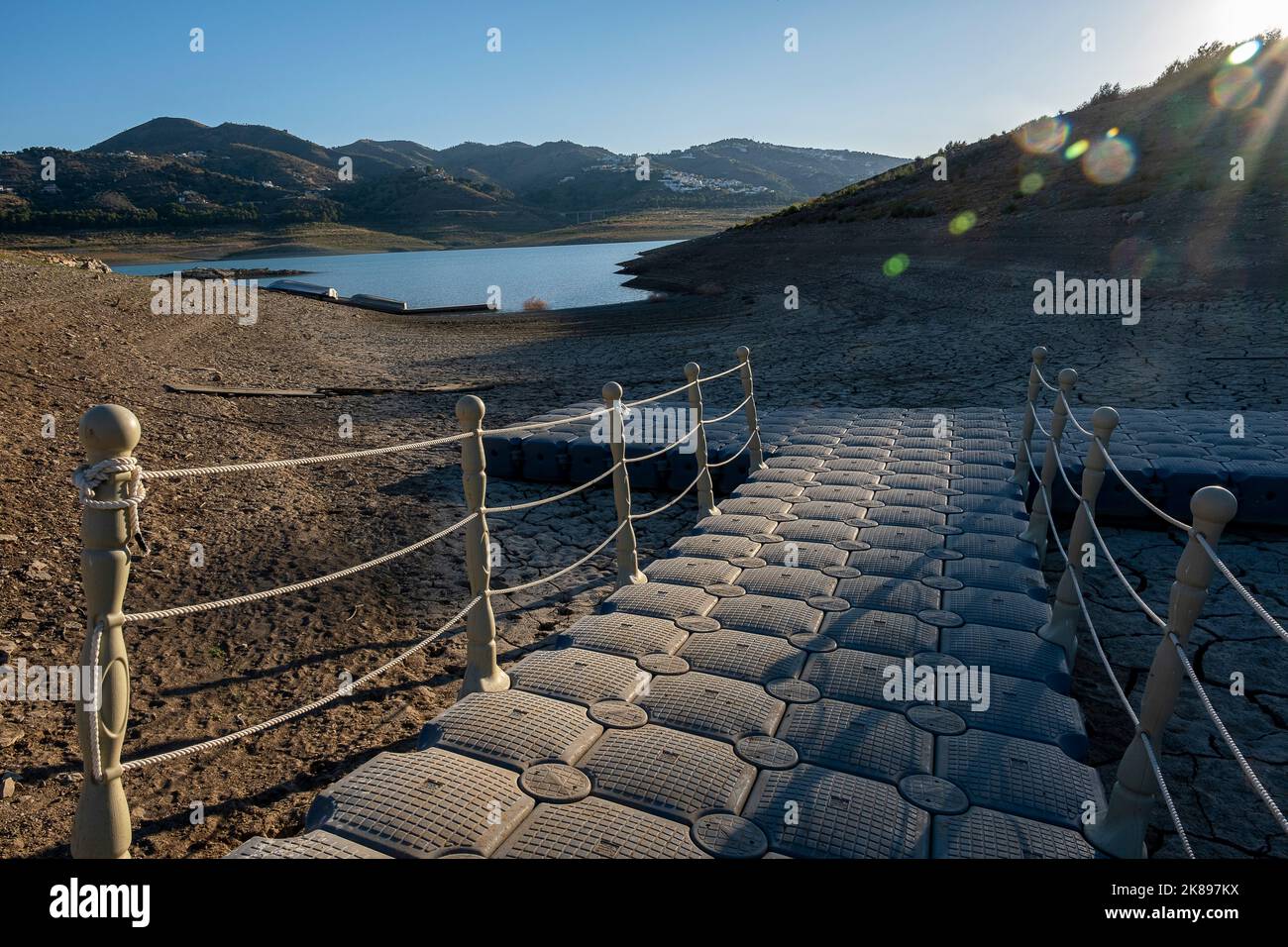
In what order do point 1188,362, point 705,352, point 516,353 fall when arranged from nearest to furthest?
1. point 1188,362
2. point 705,352
3. point 516,353

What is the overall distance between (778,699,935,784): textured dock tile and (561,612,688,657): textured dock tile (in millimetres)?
728

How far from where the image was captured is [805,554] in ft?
14.9

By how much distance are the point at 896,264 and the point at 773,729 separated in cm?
2505

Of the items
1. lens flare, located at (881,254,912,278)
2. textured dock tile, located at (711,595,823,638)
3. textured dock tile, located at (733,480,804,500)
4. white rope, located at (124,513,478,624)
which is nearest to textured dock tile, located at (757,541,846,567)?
textured dock tile, located at (711,595,823,638)

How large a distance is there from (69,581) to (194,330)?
12657 mm

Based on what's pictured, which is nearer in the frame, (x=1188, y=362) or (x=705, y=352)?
(x=1188, y=362)

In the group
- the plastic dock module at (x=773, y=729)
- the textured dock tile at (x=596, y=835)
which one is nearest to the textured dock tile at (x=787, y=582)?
the plastic dock module at (x=773, y=729)

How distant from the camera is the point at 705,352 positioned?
15.7 meters

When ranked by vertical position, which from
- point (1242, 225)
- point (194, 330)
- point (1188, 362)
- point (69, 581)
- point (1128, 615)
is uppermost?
point (1242, 225)

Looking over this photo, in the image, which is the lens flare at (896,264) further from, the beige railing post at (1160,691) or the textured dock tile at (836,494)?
the beige railing post at (1160,691)

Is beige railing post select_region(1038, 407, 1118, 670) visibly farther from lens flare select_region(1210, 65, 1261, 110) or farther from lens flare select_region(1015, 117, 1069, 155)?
lens flare select_region(1210, 65, 1261, 110)

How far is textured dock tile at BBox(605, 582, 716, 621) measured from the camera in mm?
3791
